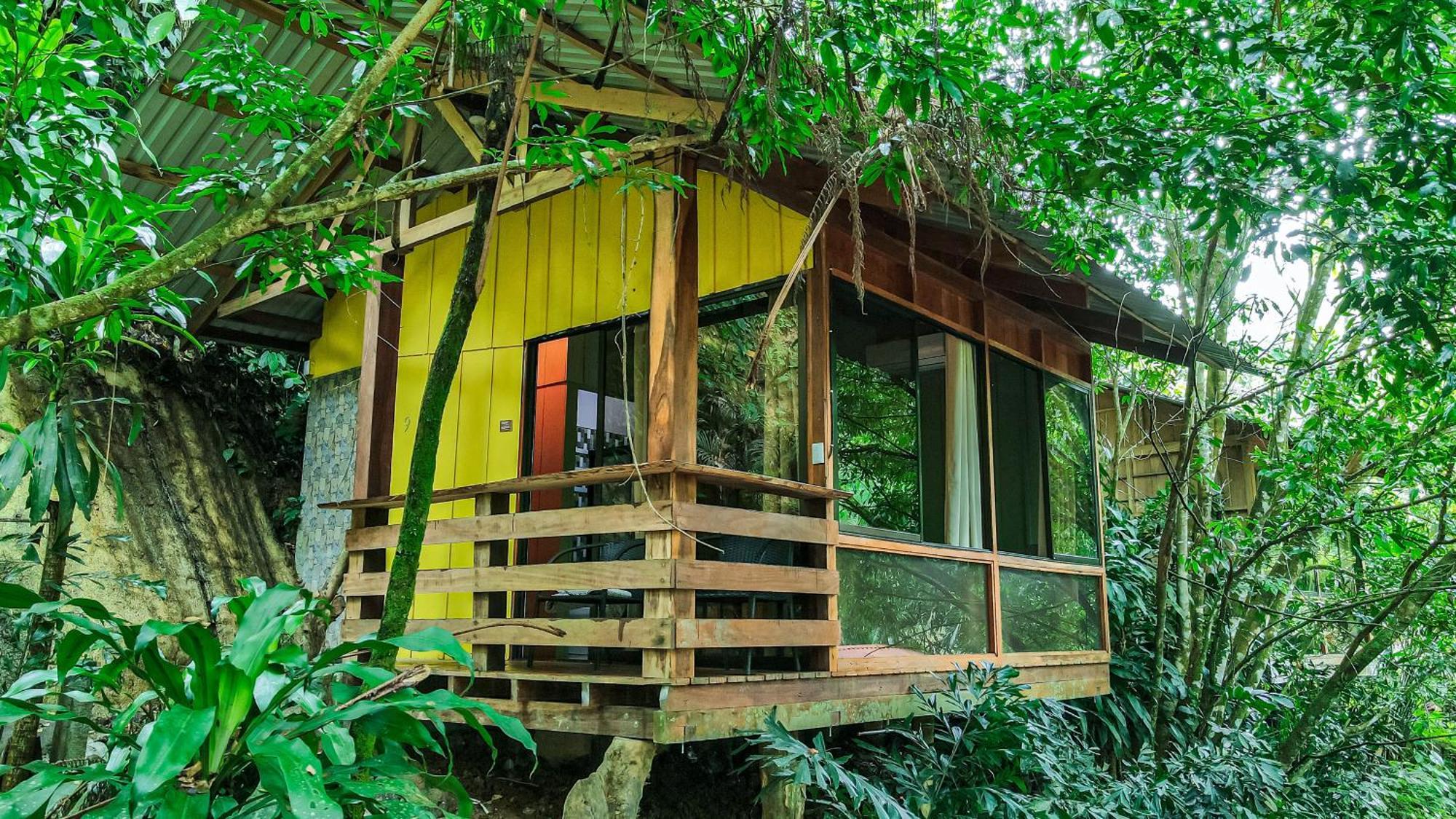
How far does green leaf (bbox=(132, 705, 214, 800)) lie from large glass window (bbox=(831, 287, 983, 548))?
365cm

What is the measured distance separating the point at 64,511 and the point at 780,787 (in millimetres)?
3117

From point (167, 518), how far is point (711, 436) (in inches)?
173

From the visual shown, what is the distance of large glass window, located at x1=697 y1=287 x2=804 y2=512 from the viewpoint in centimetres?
557

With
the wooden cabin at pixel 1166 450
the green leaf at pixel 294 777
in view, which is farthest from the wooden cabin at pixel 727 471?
the wooden cabin at pixel 1166 450

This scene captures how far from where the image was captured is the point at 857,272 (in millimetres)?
3484

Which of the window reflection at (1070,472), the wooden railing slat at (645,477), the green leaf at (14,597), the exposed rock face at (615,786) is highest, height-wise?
the window reflection at (1070,472)

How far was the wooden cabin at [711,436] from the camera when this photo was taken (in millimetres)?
4469

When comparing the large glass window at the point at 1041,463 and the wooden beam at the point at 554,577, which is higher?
the large glass window at the point at 1041,463

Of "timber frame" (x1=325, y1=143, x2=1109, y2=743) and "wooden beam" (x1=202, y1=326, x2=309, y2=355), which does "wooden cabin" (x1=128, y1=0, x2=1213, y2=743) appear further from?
"wooden beam" (x1=202, y1=326, x2=309, y2=355)

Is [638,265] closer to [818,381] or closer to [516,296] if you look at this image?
[516,296]

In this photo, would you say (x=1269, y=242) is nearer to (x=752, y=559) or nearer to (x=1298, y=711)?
(x=752, y=559)

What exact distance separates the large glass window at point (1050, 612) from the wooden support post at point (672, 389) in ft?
9.37

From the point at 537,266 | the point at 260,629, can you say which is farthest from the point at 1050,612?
the point at 260,629

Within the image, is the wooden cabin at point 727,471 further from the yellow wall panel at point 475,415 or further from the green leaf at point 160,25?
the green leaf at point 160,25
